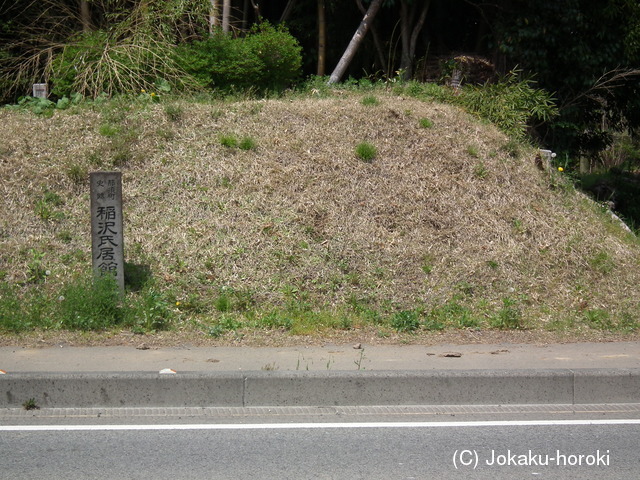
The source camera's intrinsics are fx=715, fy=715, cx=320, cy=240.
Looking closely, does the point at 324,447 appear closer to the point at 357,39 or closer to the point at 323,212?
the point at 323,212

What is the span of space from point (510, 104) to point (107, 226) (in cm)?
809

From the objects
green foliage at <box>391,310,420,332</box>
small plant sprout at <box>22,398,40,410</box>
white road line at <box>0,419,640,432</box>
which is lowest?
small plant sprout at <box>22,398,40,410</box>

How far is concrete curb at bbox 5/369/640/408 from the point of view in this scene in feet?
20.8

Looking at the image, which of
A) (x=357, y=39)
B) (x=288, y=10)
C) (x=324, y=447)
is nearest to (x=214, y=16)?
(x=288, y=10)

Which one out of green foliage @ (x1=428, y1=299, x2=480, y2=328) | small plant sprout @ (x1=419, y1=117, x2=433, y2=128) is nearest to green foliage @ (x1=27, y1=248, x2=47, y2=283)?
green foliage @ (x1=428, y1=299, x2=480, y2=328)

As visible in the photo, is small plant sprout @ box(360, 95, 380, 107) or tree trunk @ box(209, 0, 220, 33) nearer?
small plant sprout @ box(360, 95, 380, 107)

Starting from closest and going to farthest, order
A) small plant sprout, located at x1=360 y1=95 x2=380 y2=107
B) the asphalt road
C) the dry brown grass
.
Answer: the asphalt road < the dry brown grass < small plant sprout, located at x1=360 y1=95 x2=380 y2=107

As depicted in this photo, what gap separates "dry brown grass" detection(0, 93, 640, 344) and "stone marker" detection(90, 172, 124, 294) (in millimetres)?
729

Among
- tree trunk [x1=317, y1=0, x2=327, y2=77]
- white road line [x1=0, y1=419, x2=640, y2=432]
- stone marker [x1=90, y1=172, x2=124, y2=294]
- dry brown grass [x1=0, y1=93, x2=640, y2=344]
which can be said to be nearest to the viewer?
white road line [x1=0, y1=419, x2=640, y2=432]

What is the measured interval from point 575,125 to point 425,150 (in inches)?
179

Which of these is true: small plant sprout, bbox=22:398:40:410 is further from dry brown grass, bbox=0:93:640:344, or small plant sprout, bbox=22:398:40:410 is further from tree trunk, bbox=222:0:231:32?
tree trunk, bbox=222:0:231:32

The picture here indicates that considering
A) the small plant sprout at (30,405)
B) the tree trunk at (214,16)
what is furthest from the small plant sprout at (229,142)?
the small plant sprout at (30,405)

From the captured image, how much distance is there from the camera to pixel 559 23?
550 inches

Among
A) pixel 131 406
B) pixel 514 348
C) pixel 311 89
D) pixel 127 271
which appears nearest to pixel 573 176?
pixel 311 89
